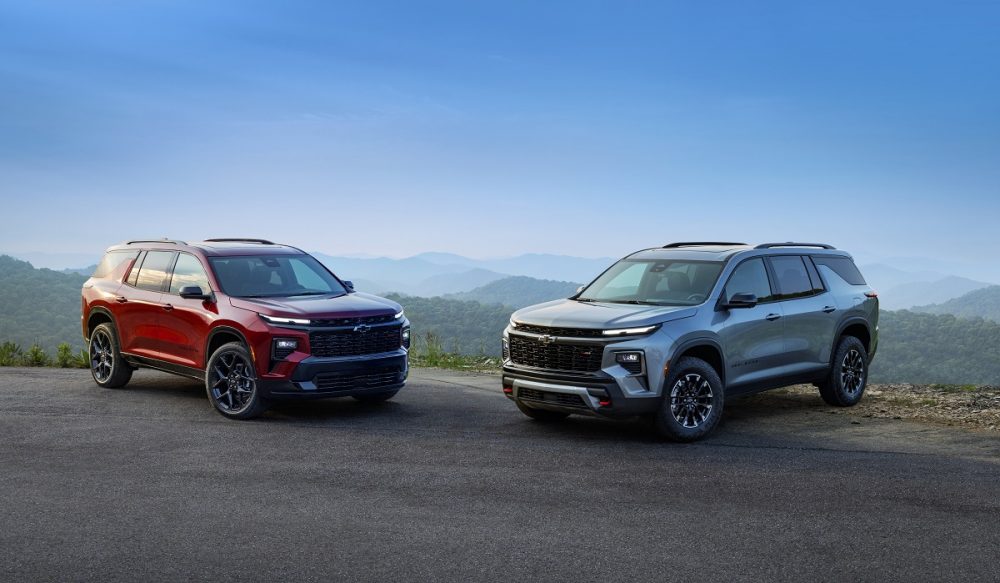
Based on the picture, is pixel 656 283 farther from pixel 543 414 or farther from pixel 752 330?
pixel 543 414

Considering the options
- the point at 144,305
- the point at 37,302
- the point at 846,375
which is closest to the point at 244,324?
the point at 144,305

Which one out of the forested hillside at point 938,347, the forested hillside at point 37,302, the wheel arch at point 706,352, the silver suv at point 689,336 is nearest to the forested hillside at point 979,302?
the forested hillside at point 938,347

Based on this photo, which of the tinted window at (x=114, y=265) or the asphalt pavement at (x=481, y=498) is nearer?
the asphalt pavement at (x=481, y=498)

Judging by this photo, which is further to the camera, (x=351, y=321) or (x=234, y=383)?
(x=234, y=383)

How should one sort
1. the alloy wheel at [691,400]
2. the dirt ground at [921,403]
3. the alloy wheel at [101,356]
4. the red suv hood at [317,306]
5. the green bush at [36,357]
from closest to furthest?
the alloy wheel at [691,400], the red suv hood at [317,306], the dirt ground at [921,403], the alloy wheel at [101,356], the green bush at [36,357]

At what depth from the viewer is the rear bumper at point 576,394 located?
32.1 feet

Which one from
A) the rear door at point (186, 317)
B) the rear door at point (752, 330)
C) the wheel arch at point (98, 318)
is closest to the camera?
Answer: the rear door at point (752, 330)

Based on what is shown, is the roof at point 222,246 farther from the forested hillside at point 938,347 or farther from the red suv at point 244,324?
the forested hillside at point 938,347

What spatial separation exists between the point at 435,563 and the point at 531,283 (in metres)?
92.5

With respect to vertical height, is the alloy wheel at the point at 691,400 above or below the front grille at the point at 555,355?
below

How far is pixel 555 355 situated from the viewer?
10250 millimetres

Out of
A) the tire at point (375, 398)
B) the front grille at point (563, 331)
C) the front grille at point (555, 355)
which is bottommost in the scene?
the tire at point (375, 398)

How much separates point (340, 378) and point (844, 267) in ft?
21.7

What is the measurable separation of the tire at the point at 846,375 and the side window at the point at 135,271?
30.3 ft
